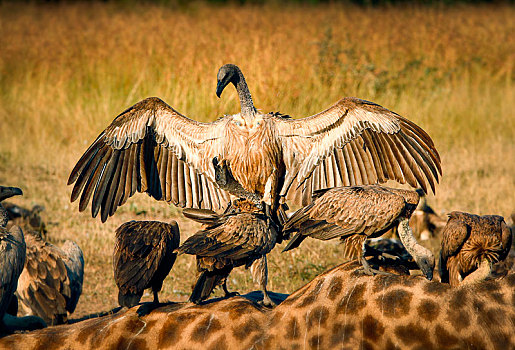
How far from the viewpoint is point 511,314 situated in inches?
143

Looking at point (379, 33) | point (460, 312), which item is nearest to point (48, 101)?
point (379, 33)

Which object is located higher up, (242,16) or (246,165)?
(242,16)

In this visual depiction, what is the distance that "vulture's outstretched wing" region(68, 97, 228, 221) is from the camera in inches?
230

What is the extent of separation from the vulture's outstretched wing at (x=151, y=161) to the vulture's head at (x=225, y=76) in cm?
34

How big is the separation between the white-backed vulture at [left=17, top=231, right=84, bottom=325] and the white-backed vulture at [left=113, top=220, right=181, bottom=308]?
114 centimetres

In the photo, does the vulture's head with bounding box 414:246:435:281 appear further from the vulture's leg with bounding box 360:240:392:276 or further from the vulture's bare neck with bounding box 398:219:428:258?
the vulture's leg with bounding box 360:240:392:276

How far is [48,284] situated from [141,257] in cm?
150

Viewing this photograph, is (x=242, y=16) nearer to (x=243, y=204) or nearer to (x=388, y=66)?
(x=388, y=66)

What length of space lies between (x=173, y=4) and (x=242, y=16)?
206 inches

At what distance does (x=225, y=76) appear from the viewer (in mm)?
5930

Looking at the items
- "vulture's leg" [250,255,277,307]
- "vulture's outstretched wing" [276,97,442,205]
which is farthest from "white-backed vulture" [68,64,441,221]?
"vulture's leg" [250,255,277,307]

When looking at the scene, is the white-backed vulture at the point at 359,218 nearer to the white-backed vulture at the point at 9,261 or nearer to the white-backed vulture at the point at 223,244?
the white-backed vulture at the point at 223,244

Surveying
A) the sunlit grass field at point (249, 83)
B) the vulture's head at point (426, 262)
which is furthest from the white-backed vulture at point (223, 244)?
the sunlit grass field at point (249, 83)

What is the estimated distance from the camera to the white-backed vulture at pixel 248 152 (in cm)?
579
